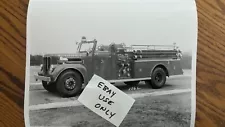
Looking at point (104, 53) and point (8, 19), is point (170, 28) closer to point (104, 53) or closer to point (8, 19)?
point (104, 53)

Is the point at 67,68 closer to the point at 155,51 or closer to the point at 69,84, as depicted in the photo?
the point at 69,84

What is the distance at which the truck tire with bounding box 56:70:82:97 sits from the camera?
0.44 metres

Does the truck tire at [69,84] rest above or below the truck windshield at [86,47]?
below

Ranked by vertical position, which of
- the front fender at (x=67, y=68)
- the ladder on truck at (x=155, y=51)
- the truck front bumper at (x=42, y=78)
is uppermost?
the ladder on truck at (x=155, y=51)

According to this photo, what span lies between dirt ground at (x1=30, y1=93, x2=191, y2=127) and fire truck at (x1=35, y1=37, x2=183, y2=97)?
0.03 metres

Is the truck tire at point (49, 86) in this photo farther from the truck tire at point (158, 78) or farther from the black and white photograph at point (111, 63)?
the truck tire at point (158, 78)

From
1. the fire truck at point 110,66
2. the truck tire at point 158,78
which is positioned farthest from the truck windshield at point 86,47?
the truck tire at point 158,78

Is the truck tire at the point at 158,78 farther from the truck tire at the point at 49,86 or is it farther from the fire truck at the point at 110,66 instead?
the truck tire at the point at 49,86

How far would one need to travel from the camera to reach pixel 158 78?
471 millimetres

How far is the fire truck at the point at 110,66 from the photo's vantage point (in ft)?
1.46

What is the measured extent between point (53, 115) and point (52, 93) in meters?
0.04

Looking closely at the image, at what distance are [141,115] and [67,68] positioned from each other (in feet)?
0.48

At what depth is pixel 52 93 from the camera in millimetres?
441

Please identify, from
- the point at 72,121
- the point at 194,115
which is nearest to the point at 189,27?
the point at 194,115
